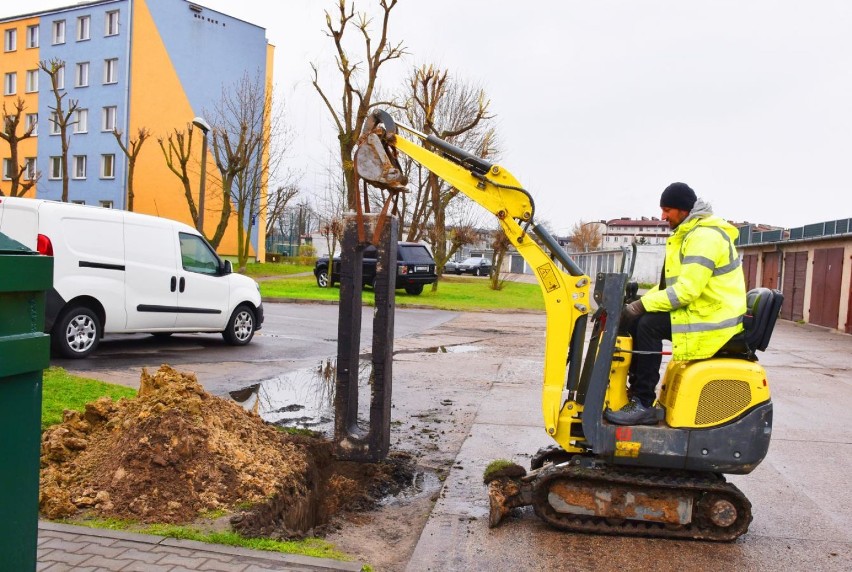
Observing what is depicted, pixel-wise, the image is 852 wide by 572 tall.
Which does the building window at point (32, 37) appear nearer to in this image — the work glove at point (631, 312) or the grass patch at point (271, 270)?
the grass patch at point (271, 270)

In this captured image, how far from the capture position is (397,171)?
5.46m

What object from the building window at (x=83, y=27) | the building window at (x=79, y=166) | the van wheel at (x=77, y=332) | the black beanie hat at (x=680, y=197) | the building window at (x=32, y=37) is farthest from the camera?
the building window at (x=32, y=37)

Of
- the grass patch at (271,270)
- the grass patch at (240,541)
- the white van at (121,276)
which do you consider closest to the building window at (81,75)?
the grass patch at (271,270)

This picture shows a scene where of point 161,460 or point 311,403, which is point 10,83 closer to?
point 311,403

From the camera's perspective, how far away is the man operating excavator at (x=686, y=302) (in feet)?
14.8

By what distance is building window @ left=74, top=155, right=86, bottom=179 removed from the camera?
4734 centimetres

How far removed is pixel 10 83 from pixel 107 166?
11.9 metres

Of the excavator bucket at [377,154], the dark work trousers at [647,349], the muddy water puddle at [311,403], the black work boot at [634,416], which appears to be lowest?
the muddy water puddle at [311,403]

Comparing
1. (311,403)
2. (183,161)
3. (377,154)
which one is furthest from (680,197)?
(183,161)

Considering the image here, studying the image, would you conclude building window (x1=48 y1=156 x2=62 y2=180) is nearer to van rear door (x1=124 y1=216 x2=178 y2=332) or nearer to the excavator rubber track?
van rear door (x1=124 y1=216 x2=178 y2=332)

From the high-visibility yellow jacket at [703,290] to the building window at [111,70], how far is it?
47.3 metres

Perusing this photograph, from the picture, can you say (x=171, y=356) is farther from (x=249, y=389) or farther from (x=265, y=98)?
(x=265, y=98)

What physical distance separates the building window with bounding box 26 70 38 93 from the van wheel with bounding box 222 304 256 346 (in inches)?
1800

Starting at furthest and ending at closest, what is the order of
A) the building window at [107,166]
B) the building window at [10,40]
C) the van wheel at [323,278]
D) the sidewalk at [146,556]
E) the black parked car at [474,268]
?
the black parked car at [474,268] < the building window at [10,40] < the building window at [107,166] < the van wheel at [323,278] < the sidewalk at [146,556]
